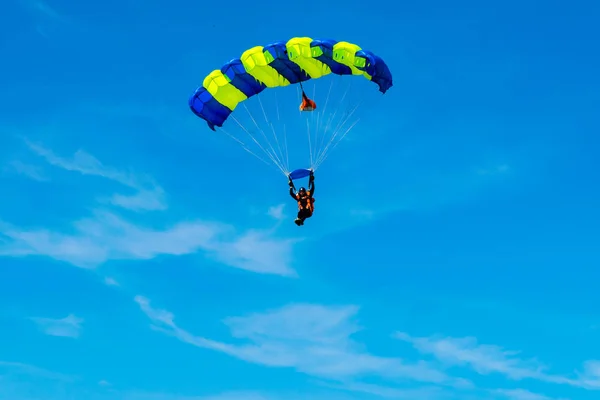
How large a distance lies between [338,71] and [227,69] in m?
4.39

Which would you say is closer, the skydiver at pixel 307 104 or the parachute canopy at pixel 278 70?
the parachute canopy at pixel 278 70

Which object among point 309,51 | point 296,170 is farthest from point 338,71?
point 296,170

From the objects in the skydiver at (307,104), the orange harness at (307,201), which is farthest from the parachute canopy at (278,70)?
the orange harness at (307,201)

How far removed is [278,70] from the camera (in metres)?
42.3

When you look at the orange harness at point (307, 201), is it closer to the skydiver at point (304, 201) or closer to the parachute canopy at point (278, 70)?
the skydiver at point (304, 201)

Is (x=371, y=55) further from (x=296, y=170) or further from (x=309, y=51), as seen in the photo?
(x=296, y=170)

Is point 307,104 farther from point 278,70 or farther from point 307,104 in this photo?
point 278,70

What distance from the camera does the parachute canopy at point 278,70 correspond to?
1619 inches

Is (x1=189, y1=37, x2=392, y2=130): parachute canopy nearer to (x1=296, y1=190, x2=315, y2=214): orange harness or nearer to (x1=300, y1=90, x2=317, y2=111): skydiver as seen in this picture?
(x1=300, y1=90, x2=317, y2=111): skydiver

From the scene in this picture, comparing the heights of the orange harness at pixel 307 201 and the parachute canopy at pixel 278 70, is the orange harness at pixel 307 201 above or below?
below

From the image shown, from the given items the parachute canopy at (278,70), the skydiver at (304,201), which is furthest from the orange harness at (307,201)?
the parachute canopy at (278,70)

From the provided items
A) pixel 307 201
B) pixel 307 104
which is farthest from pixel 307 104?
pixel 307 201

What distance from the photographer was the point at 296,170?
41750mm

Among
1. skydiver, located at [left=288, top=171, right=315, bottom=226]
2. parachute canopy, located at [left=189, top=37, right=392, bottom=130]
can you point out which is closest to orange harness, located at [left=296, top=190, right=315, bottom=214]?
skydiver, located at [left=288, top=171, right=315, bottom=226]
